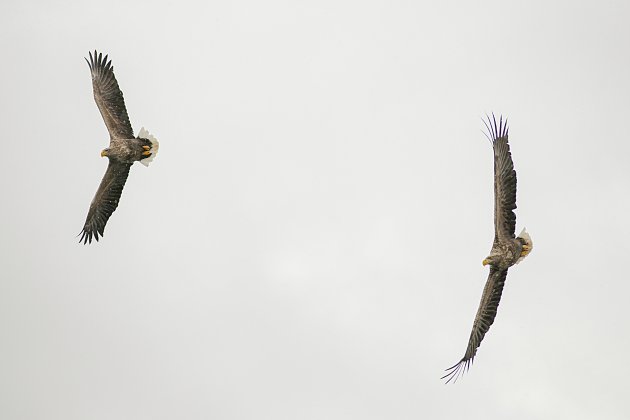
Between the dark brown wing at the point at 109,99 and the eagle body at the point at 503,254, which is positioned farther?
the dark brown wing at the point at 109,99

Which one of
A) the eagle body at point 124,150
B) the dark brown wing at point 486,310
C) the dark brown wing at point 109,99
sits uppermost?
the dark brown wing at point 109,99

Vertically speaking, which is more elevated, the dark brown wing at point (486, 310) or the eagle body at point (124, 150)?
the eagle body at point (124, 150)

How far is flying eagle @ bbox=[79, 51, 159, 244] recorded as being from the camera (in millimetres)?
34625

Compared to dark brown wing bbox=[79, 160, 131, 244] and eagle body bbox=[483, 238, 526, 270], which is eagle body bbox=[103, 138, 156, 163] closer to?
dark brown wing bbox=[79, 160, 131, 244]

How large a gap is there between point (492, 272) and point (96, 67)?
14.2 meters

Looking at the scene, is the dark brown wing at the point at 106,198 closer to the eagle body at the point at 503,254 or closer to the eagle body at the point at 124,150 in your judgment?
the eagle body at the point at 124,150

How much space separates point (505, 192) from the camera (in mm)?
31516

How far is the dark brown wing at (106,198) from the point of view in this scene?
34.7 metres

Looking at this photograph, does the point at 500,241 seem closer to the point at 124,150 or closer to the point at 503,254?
the point at 503,254

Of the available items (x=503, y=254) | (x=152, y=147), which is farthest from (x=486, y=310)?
(x=152, y=147)

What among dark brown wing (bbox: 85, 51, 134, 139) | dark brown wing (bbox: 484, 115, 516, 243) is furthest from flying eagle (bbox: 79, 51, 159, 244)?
dark brown wing (bbox: 484, 115, 516, 243)

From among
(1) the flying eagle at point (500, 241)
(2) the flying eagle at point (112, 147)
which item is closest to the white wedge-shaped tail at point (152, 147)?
(2) the flying eagle at point (112, 147)

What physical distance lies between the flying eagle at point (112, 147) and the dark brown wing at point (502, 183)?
430 inches

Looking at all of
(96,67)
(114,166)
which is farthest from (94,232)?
(96,67)
